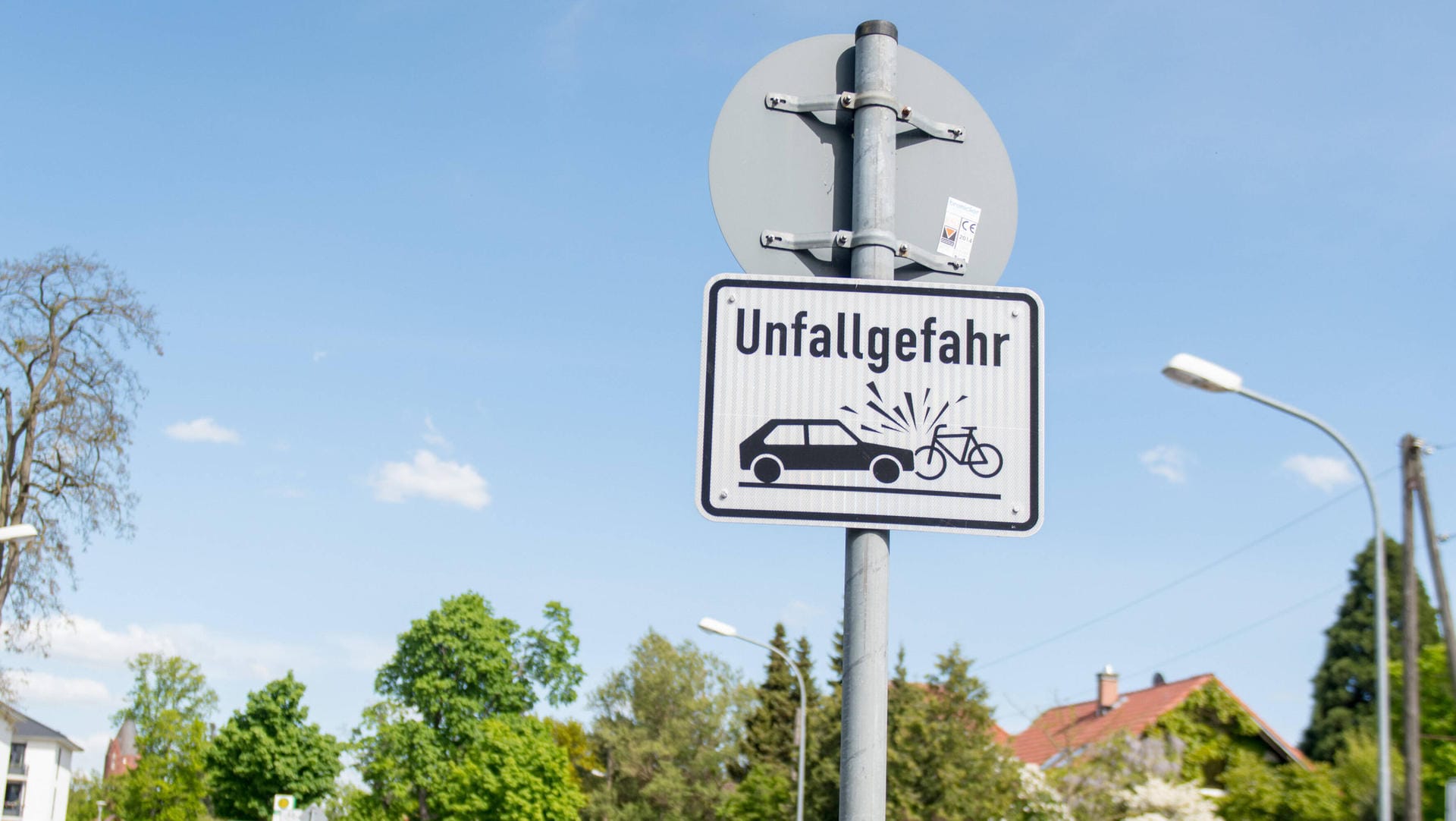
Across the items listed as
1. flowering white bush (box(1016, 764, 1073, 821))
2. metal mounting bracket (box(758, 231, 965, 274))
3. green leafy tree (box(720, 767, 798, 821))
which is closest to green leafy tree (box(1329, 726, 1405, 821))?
flowering white bush (box(1016, 764, 1073, 821))

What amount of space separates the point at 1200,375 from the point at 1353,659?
41983 millimetres

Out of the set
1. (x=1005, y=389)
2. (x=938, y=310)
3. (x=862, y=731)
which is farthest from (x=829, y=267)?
(x=862, y=731)

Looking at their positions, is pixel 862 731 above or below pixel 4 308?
below

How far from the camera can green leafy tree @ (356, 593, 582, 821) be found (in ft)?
187

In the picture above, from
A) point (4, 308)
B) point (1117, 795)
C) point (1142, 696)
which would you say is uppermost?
point (4, 308)

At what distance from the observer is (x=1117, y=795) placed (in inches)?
1270

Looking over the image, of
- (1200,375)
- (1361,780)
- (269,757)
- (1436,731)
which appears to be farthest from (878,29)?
(269,757)

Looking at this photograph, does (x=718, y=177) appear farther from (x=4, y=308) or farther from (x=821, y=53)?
(x=4, y=308)

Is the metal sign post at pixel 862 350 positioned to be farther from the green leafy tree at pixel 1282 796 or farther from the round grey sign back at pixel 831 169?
the green leafy tree at pixel 1282 796

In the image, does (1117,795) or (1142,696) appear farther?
(1142,696)

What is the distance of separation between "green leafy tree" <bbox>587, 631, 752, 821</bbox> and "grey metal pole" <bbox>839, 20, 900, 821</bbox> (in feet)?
222

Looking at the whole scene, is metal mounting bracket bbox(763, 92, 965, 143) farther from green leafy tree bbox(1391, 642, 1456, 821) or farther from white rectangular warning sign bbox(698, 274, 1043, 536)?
green leafy tree bbox(1391, 642, 1456, 821)

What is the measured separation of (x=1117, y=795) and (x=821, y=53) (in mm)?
32393

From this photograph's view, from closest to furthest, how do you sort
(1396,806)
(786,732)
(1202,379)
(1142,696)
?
(1202,379), (1396,806), (1142,696), (786,732)
